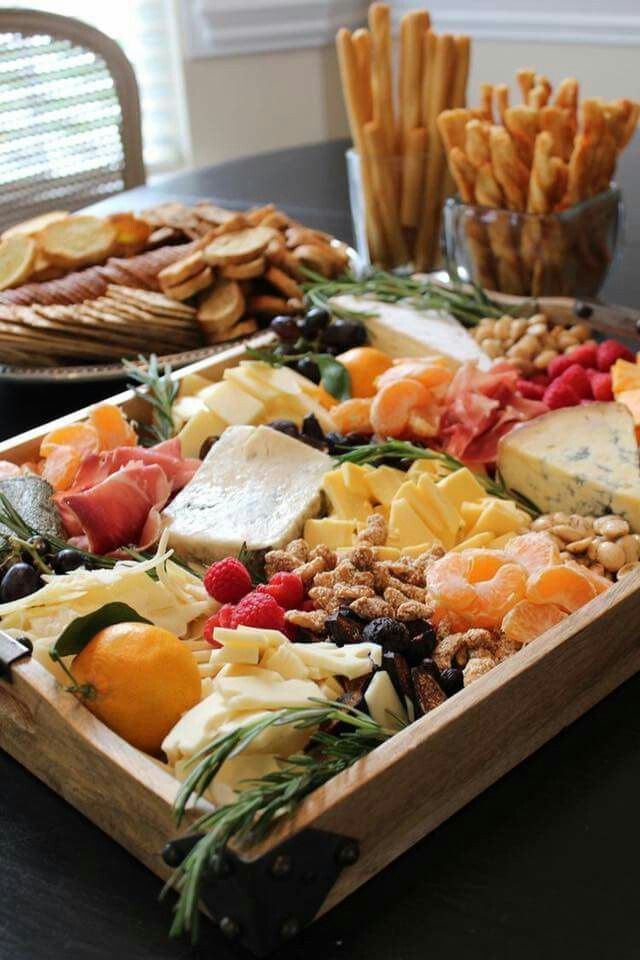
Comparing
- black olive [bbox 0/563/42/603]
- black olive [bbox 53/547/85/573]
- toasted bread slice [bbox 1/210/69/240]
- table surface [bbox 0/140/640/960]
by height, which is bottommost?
table surface [bbox 0/140/640/960]

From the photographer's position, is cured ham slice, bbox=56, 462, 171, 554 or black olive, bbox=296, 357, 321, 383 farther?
black olive, bbox=296, 357, 321, 383

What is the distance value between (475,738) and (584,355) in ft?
2.34

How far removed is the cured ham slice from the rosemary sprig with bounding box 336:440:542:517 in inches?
8.0

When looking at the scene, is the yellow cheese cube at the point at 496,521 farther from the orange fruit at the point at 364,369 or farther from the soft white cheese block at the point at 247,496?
the orange fruit at the point at 364,369

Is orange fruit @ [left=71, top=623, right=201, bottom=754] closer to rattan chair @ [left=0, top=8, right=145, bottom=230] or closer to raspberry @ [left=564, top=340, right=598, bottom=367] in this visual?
raspberry @ [left=564, top=340, right=598, bottom=367]

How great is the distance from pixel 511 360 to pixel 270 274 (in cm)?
41

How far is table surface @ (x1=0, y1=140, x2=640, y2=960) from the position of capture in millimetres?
752

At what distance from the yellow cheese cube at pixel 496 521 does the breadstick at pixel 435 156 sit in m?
Answer: 0.86

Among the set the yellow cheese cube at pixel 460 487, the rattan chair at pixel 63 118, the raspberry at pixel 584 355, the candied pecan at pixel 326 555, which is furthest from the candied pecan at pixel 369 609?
the rattan chair at pixel 63 118

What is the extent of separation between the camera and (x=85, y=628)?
2.91ft

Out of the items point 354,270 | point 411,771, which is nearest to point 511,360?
point 354,270

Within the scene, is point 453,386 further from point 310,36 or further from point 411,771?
point 310,36

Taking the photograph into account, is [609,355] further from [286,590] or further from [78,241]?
[78,241]

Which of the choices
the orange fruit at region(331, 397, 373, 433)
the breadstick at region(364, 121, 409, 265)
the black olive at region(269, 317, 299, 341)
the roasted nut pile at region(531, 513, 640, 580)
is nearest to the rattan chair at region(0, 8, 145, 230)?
the breadstick at region(364, 121, 409, 265)
